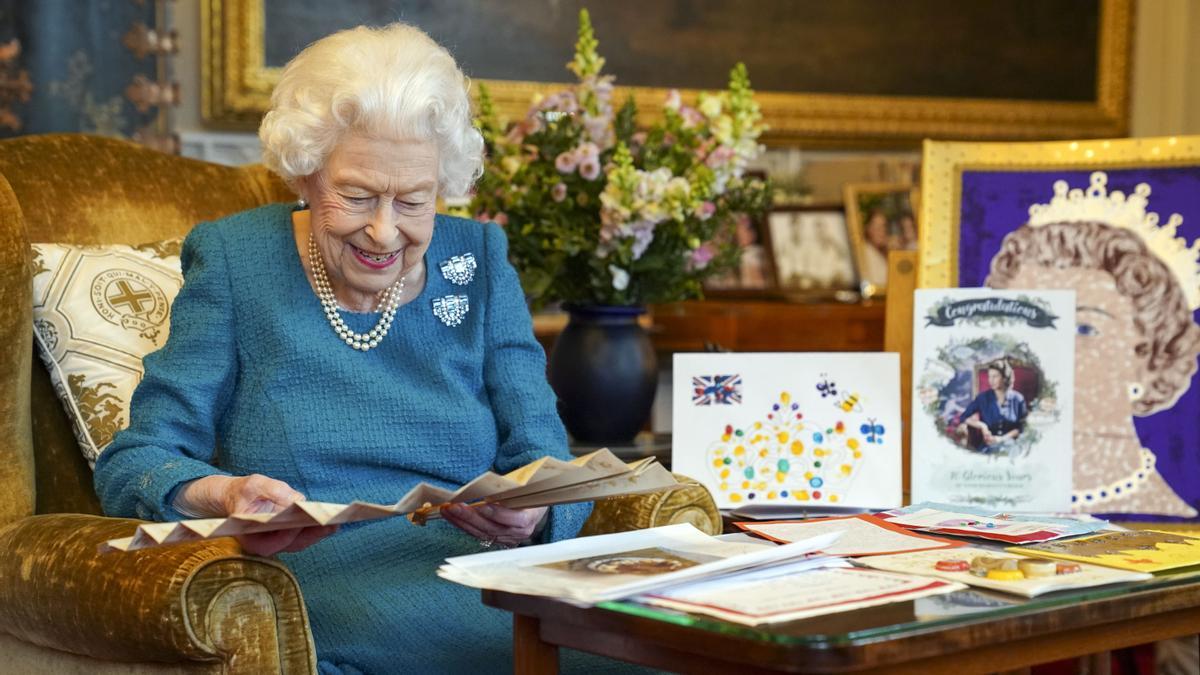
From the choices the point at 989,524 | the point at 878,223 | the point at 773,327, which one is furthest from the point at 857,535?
the point at 878,223

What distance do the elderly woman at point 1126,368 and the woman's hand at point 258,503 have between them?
139 centimetres

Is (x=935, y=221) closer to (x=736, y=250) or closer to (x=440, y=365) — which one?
(x=736, y=250)

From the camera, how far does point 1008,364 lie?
7.16 ft

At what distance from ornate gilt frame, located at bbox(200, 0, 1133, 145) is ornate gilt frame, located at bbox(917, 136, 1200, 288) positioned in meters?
1.83

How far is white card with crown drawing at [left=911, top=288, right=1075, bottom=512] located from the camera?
2166 millimetres

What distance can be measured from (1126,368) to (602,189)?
3.16ft

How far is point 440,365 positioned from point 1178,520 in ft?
4.23

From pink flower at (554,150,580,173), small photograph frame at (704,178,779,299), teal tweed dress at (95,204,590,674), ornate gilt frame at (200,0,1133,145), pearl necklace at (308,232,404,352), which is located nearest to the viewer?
teal tweed dress at (95,204,590,674)

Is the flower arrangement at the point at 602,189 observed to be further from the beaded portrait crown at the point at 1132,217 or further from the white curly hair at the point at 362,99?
the white curly hair at the point at 362,99

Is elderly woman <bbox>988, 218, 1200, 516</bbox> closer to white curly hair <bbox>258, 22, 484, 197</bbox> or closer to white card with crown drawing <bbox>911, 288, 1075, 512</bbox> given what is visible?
white card with crown drawing <bbox>911, 288, 1075, 512</bbox>

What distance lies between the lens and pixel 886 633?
1.16 meters

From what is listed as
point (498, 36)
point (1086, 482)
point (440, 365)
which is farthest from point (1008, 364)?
point (498, 36)

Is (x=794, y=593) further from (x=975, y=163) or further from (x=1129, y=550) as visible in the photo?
(x=975, y=163)

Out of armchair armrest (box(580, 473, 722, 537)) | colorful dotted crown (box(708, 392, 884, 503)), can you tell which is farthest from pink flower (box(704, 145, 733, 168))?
armchair armrest (box(580, 473, 722, 537))
